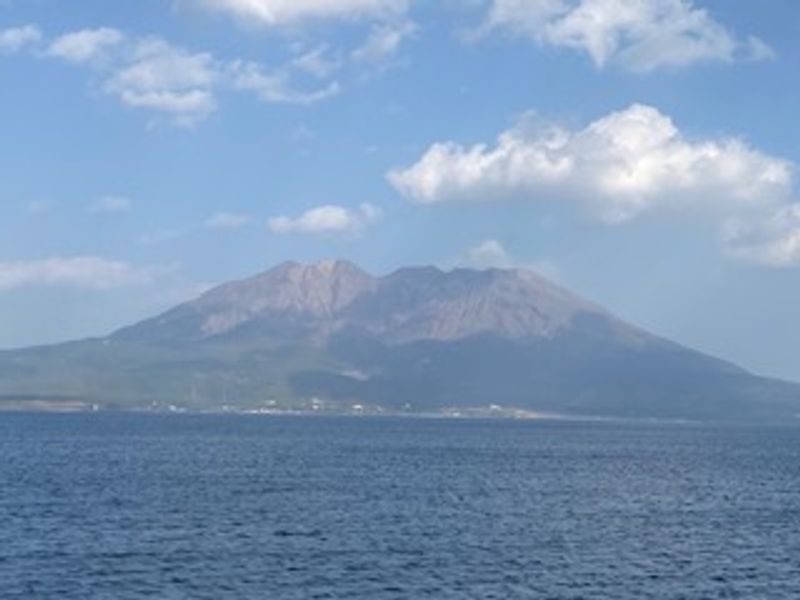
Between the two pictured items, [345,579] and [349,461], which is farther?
[349,461]

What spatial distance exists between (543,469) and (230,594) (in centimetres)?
10350

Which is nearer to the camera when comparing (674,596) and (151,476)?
(674,596)

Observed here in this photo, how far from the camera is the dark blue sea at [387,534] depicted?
71625 millimetres

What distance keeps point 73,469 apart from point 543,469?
59.2 meters

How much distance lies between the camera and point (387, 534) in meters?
91.4

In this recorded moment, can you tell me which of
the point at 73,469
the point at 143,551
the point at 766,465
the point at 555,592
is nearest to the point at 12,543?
the point at 143,551

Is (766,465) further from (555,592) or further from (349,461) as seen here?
(555,592)

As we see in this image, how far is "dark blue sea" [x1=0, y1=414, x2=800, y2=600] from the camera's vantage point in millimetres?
71625

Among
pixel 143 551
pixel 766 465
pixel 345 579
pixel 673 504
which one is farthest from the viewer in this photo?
pixel 766 465

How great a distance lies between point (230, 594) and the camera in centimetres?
6769

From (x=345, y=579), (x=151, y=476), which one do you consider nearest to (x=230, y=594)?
(x=345, y=579)

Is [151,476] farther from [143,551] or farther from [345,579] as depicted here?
[345,579]

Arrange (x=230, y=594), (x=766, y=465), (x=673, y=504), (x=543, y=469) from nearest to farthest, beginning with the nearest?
(x=230, y=594) → (x=673, y=504) → (x=543, y=469) → (x=766, y=465)

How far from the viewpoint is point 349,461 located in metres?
176
